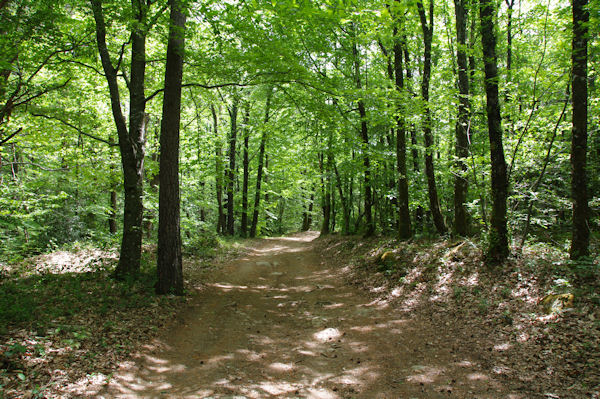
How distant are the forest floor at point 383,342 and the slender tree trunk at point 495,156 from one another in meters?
0.46

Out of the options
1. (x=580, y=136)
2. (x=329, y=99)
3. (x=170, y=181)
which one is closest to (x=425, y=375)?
(x=580, y=136)

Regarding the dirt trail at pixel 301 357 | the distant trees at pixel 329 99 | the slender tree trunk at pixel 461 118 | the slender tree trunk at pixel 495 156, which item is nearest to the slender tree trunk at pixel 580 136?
the distant trees at pixel 329 99

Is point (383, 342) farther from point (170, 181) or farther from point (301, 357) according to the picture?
point (170, 181)

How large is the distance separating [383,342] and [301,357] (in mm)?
1542

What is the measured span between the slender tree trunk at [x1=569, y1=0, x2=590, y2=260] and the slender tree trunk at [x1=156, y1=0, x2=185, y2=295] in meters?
8.57

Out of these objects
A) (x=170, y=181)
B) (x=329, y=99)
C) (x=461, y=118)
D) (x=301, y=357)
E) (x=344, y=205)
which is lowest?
(x=301, y=357)

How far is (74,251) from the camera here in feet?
36.9

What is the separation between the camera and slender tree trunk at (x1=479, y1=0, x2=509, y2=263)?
7.35m

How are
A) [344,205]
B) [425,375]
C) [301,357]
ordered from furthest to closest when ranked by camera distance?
[344,205], [301,357], [425,375]

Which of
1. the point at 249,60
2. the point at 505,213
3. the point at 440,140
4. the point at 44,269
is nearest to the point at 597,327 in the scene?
the point at 505,213

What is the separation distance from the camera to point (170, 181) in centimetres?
802

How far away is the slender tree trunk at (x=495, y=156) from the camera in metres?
7.35

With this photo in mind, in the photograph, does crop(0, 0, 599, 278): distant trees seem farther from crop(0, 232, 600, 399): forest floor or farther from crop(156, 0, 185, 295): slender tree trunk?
crop(0, 232, 600, 399): forest floor

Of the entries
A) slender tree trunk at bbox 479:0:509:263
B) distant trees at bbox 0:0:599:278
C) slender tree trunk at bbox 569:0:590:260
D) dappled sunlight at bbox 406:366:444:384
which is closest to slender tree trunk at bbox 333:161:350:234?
distant trees at bbox 0:0:599:278
